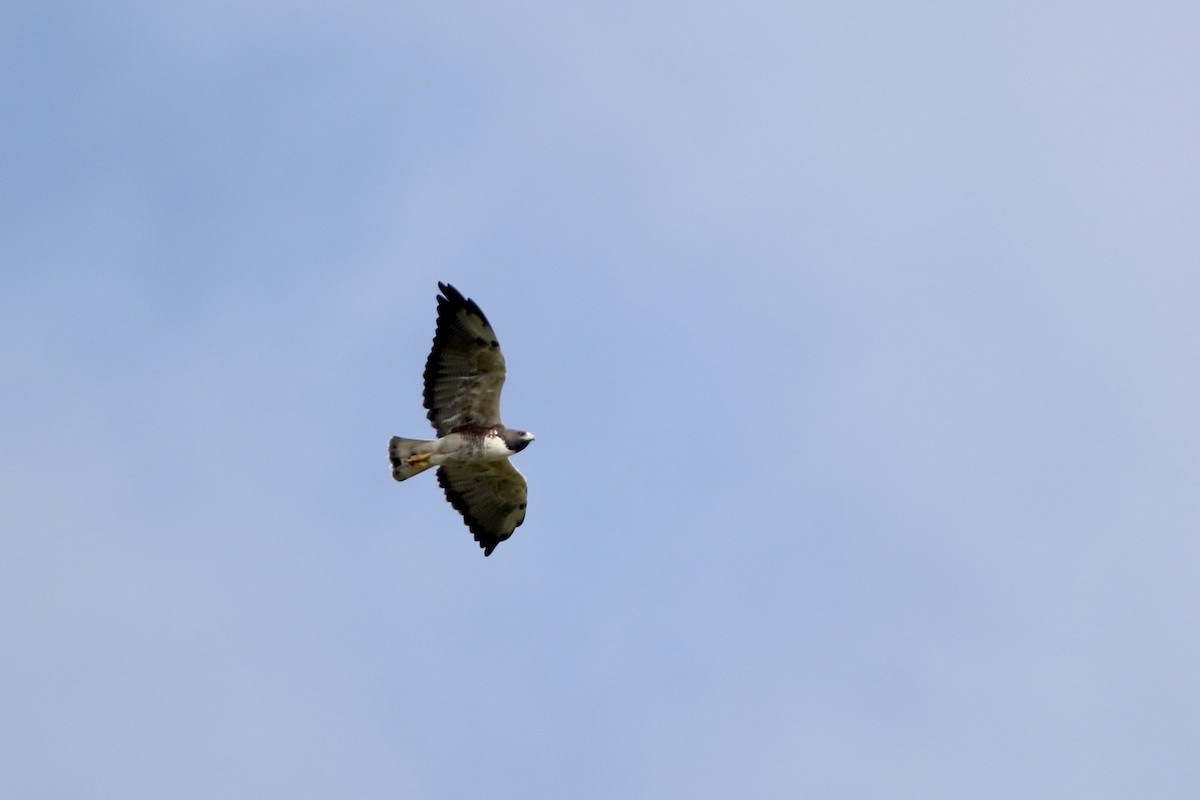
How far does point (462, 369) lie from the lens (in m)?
26.8

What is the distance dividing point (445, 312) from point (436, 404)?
131 cm

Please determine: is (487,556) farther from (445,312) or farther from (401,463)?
(445,312)

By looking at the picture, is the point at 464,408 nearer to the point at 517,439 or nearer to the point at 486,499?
the point at 517,439

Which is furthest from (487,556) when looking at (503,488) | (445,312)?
(445,312)

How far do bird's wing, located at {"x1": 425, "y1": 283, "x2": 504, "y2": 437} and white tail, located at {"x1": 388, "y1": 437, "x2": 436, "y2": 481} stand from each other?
12.1 inches

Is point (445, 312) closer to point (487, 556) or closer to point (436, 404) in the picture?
point (436, 404)

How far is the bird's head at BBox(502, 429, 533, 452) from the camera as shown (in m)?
26.9

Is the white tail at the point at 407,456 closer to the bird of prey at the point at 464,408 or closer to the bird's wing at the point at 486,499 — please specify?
the bird of prey at the point at 464,408

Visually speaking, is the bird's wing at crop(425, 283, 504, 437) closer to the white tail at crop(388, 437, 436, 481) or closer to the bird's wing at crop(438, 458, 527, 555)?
the white tail at crop(388, 437, 436, 481)

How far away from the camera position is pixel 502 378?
1057 inches

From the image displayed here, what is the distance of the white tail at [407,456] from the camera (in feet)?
89.1

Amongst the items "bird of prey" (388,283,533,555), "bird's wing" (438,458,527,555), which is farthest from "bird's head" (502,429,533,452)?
"bird's wing" (438,458,527,555)

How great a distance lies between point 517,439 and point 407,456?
1398 millimetres

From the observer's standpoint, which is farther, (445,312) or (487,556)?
(487,556)
